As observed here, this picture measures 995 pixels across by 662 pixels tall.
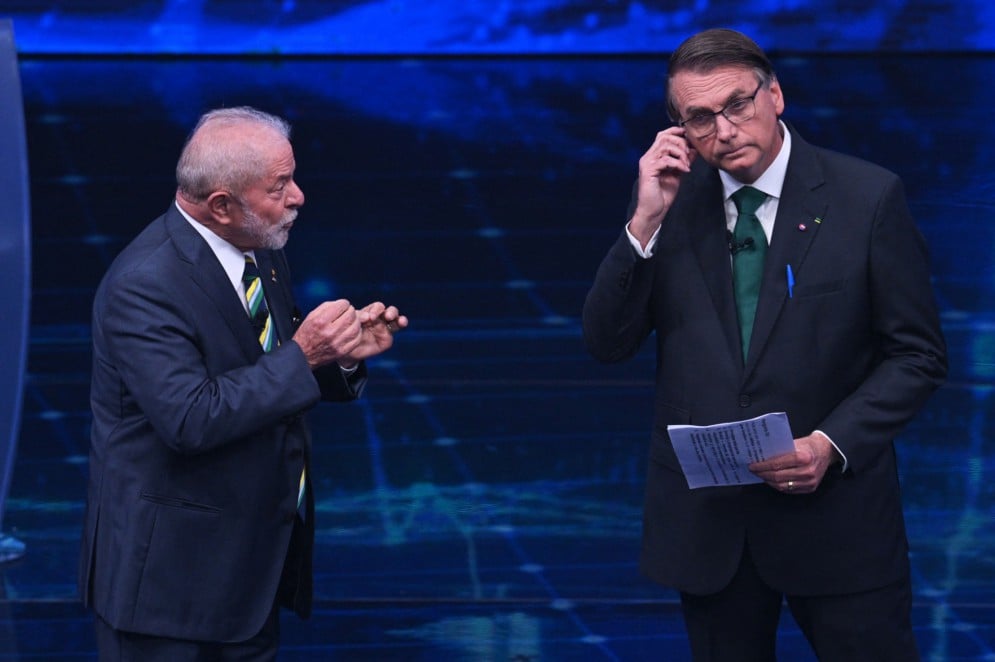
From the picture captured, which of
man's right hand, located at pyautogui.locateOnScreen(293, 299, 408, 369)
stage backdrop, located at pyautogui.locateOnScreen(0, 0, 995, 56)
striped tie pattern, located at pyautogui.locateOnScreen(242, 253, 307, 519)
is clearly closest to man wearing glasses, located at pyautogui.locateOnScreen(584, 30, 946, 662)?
man's right hand, located at pyautogui.locateOnScreen(293, 299, 408, 369)

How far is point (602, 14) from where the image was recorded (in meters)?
10.8

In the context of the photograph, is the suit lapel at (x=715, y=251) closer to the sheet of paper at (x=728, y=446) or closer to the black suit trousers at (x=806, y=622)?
the sheet of paper at (x=728, y=446)

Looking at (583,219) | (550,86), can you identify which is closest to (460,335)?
(583,219)

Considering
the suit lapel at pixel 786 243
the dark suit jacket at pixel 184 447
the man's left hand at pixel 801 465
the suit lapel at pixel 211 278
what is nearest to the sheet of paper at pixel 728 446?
the man's left hand at pixel 801 465

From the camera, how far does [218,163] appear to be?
2285 millimetres

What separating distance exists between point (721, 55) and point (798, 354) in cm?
45

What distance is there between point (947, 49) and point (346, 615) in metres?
8.36

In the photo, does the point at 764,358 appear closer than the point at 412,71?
Yes

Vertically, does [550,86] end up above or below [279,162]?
below

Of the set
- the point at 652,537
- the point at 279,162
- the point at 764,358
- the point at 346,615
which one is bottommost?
the point at 346,615

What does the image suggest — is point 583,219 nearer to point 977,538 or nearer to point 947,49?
point 977,538

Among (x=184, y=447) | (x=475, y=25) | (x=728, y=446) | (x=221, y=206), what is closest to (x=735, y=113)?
(x=728, y=446)

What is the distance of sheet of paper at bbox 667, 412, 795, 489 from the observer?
215 cm

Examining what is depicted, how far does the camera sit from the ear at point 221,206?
7.53 feet
